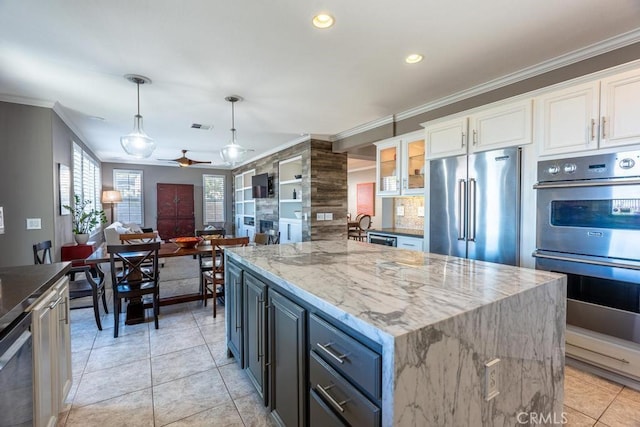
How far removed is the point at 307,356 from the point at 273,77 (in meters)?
2.75

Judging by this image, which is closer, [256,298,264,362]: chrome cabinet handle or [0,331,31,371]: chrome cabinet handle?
[0,331,31,371]: chrome cabinet handle

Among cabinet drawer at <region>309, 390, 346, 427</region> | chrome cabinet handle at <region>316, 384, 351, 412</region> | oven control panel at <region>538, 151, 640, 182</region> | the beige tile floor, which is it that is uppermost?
oven control panel at <region>538, 151, 640, 182</region>

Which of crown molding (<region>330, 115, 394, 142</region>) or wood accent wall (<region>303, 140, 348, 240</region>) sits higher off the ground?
crown molding (<region>330, 115, 394, 142</region>)

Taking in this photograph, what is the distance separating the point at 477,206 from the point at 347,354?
2468 mm

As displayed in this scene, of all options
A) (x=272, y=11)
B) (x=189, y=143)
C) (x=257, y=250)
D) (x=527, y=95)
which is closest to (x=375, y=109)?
(x=527, y=95)

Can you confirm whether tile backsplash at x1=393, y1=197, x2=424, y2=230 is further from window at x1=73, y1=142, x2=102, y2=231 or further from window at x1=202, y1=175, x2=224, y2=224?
window at x1=202, y1=175, x2=224, y2=224

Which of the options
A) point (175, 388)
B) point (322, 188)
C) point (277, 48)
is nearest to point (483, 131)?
point (277, 48)

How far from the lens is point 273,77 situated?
10.1 feet

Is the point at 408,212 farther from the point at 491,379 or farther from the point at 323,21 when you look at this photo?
the point at 491,379

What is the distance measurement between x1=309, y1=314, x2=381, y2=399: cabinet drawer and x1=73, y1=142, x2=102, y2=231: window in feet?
18.3

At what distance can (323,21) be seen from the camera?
2.13m

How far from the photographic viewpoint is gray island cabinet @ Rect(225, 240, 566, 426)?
0.89 meters

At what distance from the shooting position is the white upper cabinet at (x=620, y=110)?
203cm

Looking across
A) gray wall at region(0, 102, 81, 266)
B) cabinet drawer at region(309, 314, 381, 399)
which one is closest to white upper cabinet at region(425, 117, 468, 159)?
cabinet drawer at region(309, 314, 381, 399)
